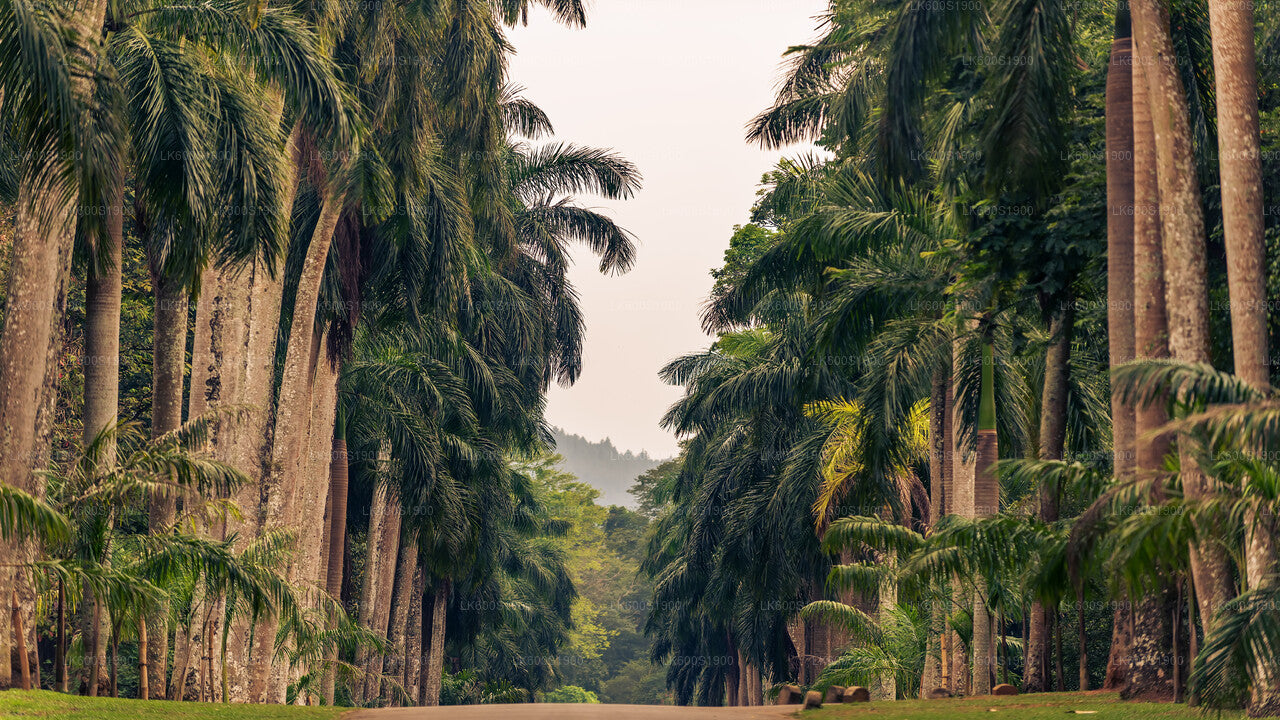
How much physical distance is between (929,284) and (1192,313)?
6.04 meters

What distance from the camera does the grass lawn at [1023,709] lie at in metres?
10.0

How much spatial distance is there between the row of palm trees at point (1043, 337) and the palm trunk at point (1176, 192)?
24mm

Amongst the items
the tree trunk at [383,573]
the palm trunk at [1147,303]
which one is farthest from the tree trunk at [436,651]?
the palm trunk at [1147,303]

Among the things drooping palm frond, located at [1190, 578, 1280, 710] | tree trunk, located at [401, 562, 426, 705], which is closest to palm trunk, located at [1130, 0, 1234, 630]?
drooping palm frond, located at [1190, 578, 1280, 710]

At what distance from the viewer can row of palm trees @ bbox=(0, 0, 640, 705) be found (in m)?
12.2

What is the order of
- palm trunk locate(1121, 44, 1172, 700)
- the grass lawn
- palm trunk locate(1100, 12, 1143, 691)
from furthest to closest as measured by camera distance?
palm trunk locate(1100, 12, 1143, 691)
palm trunk locate(1121, 44, 1172, 700)
the grass lawn

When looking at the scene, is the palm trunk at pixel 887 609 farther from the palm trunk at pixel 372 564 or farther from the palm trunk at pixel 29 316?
the palm trunk at pixel 372 564

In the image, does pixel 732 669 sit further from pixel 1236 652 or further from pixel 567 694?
pixel 1236 652

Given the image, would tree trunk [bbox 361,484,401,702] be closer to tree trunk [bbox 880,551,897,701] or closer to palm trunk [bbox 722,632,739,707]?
tree trunk [bbox 880,551,897,701]

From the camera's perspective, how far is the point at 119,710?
10883 millimetres

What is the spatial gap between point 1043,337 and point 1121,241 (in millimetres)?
4538

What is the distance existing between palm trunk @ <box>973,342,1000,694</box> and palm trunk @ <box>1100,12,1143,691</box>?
2.67 meters

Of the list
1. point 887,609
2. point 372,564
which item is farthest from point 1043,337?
point 372,564

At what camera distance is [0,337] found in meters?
12.6
